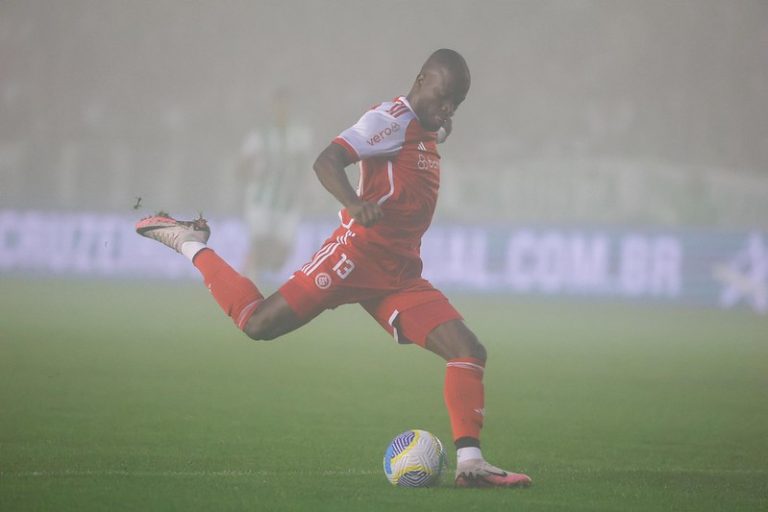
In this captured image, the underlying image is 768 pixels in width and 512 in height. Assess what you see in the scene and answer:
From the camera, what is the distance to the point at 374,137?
257 inches

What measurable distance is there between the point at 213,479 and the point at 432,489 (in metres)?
1.04

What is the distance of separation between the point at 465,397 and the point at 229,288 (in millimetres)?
1439

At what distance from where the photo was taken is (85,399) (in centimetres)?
947

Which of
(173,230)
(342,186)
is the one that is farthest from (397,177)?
(173,230)

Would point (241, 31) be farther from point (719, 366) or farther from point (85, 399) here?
point (85, 399)

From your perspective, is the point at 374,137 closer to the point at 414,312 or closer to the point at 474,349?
the point at 414,312

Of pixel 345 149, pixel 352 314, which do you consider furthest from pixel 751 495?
pixel 352 314

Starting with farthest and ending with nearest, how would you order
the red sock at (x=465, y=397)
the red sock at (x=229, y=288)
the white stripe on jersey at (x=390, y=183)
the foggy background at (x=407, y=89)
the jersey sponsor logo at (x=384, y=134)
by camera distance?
1. the foggy background at (x=407, y=89)
2. the red sock at (x=229, y=288)
3. the white stripe on jersey at (x=390, y=183)
4. the jersey sponsor logo at (x=384, y=134)
5. the red sock at (x=465, y=397)

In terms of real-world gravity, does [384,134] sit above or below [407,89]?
below

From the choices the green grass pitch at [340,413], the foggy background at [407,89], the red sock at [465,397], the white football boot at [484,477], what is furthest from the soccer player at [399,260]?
the foggy background at [407,89]

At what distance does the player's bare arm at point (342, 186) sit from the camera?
6.00 meters

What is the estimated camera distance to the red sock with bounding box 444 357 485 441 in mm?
6402

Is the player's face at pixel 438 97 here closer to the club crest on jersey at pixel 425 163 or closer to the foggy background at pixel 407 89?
the club crest on jersey at pixel 425 163

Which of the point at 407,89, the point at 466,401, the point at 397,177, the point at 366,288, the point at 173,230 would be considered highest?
the point at 407,89
